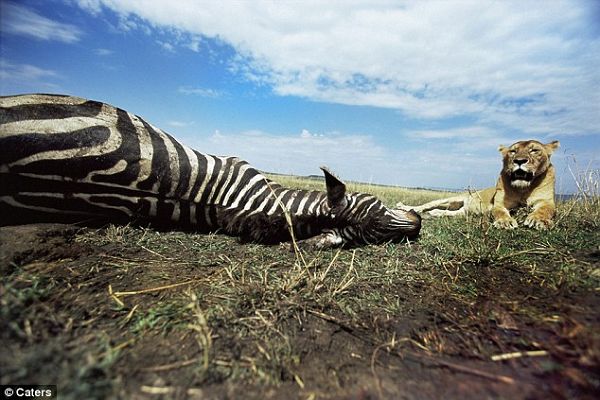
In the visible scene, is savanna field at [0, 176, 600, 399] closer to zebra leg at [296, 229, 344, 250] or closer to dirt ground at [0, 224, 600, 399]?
dirt ground at [0, 224, 600, 399]

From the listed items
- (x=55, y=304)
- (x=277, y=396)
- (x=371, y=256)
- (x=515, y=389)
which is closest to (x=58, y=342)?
(x=55, y=304)

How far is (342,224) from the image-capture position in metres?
3.71

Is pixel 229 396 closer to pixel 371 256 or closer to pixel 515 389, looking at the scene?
pixel 515 389

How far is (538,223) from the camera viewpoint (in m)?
4.53

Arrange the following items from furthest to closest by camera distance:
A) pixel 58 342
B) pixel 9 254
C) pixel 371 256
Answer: pixel 371 256, pixel 9 254, pixel 58 342

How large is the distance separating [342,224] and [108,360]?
280 cm

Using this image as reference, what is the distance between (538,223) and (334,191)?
11.0 feet

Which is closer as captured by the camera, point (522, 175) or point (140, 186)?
point (140, 186)

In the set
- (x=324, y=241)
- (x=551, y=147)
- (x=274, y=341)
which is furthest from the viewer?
(x=551, y=147)

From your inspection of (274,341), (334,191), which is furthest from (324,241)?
(274,341)

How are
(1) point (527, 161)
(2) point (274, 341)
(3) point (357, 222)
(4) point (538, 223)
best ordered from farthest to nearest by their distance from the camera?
(1) point (527, 161), (4) point (538, 223), (3) point (357, 222), (2) point (274, 341)

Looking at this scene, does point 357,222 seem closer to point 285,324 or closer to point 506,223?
point 285,324

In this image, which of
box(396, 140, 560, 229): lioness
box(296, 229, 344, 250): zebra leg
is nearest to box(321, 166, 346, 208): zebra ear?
box(296, 229, 344, 250): zebra leg

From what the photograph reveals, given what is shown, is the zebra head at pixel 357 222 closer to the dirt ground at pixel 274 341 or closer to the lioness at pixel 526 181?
the dirt ground at pixel 274 341
